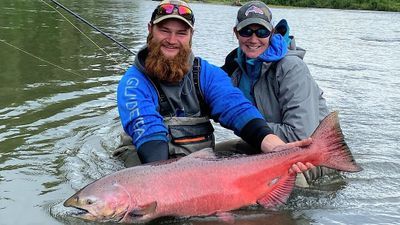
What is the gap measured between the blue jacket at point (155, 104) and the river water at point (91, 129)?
33.9 inches

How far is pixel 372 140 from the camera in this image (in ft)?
24.0

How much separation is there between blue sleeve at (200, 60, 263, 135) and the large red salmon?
2.66 feet

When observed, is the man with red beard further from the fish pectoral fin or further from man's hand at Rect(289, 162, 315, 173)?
the fish pectoral fin

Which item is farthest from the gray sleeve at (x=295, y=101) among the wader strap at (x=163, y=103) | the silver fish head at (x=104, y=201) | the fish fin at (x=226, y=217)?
the silver fish head at (x=104, y=201)

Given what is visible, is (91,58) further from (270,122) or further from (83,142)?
(270,122)

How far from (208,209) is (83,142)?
3084 millimetres

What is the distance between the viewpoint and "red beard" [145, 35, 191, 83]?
15.8ft

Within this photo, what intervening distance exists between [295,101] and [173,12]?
152cm

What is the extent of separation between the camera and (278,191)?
4379 mm

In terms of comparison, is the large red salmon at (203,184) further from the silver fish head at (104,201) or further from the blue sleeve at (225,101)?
the blue sleeve at (225,101)

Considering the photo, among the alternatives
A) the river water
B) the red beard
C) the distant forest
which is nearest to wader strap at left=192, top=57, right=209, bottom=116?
the red beard

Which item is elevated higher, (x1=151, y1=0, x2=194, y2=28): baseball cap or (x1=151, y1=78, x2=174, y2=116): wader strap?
(x1=151, y1=0, x2=194, y2=28): baseball cap

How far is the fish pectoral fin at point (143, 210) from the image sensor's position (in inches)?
149

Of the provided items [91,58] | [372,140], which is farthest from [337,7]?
[372,140]
